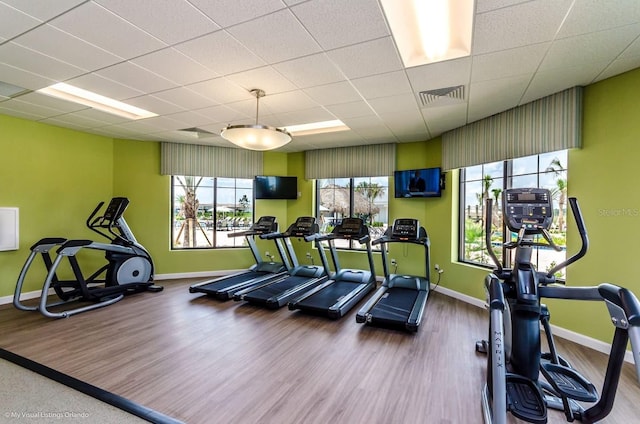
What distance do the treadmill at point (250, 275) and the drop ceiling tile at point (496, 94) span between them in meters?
4.17

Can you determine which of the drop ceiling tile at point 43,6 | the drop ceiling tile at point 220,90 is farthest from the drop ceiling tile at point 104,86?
the drop ceiling tile at point 43,6

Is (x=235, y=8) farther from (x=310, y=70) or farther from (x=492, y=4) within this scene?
(x=492, y=4)

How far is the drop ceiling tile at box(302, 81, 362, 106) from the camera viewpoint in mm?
3504

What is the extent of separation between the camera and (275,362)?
2.97 metres

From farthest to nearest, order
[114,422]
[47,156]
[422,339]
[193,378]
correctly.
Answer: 1. [47,156]
2. [422,339]
3. [193,378]
4. [114,422]

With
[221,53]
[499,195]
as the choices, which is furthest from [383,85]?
[499,195]

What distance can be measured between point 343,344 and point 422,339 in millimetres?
981

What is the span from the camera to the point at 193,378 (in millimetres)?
2672

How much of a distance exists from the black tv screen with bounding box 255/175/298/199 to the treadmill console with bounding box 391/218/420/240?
9.64ft

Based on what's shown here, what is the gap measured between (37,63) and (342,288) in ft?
16.4

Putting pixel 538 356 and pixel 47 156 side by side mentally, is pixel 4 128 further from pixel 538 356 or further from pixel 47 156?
pixel 538 356

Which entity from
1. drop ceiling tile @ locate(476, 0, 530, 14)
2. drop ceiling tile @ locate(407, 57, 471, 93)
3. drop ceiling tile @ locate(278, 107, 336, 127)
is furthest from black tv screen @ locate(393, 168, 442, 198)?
drop ceiling tile @ locate(476, 0, 530, 14)

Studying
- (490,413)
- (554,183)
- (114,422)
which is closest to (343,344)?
(490,413)

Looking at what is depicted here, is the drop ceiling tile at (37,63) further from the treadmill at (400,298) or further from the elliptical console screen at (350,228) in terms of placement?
the treadmill at (400,298)
